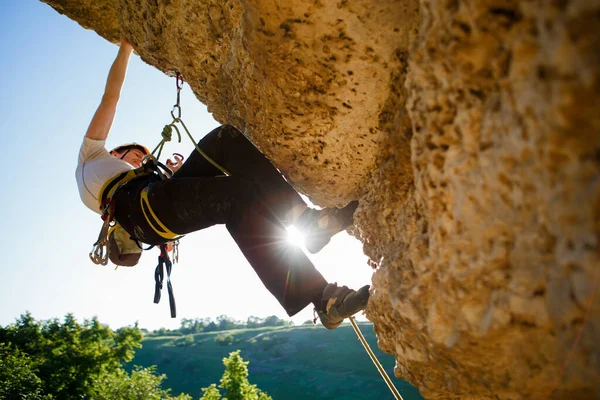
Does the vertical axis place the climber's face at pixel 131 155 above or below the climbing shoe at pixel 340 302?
above

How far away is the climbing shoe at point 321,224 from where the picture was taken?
2.59 m

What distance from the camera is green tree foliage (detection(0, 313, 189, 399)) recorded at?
65.0 ft

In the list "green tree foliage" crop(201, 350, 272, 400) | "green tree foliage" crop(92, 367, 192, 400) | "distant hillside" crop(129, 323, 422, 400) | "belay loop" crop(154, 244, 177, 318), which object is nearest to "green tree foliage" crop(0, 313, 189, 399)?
"green tree foliage" crop(92, 367, 192, 400)

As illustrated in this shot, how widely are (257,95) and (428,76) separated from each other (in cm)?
170

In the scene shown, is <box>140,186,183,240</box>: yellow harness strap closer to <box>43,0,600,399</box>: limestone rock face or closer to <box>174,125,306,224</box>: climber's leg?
<box>174,125,306,224</box>: climber's leg

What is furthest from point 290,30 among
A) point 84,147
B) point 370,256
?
point 84,147

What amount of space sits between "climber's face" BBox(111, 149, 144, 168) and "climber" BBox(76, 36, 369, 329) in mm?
476

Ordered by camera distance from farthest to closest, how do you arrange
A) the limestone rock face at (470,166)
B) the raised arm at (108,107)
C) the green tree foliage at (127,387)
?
the green tree foliage at (127,387), the raised arm at (108,107), the limestone rock face at (470,166)

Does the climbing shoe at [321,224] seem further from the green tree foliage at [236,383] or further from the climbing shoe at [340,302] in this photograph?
the green tree foliage at [236,383]

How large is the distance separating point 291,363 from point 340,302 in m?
68.5

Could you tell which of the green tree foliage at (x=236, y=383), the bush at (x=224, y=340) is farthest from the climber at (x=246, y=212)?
the bush at (x=224, y=340)

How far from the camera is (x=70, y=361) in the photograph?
23.9 meters

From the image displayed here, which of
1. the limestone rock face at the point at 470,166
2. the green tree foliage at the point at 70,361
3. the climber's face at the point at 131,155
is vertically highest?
the green tree foliage at the point at 70,361

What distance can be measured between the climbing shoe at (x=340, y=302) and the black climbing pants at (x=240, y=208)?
0.26ft
